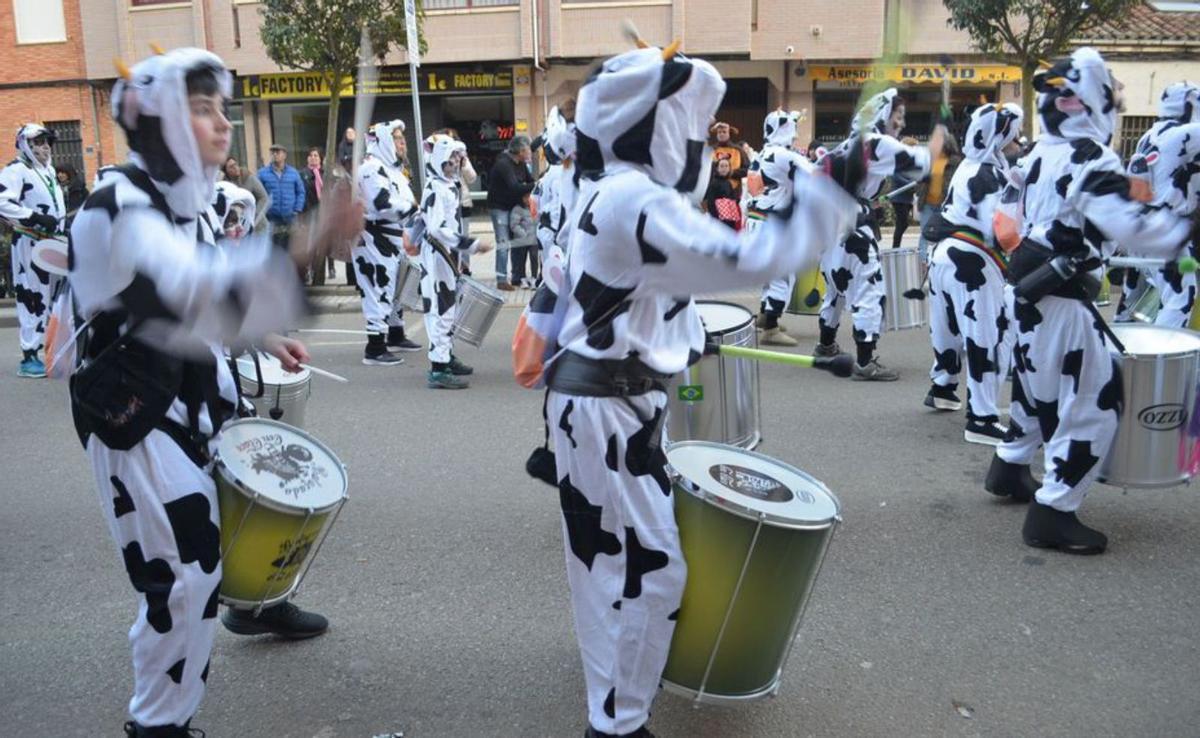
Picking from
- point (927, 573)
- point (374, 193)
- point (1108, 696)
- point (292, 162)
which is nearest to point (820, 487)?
point (1108, 696)

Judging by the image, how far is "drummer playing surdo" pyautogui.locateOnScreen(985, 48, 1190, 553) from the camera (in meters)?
3.95

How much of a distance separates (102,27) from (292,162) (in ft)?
16.3

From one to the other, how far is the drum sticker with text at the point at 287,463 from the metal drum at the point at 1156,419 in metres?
3.08

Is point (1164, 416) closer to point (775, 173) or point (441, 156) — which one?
point (775, 173)

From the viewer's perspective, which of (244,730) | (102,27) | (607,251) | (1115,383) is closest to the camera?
(607,251)

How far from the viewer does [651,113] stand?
245 centimetres

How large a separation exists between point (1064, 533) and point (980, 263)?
211cm

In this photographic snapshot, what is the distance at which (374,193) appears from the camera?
26.7ft

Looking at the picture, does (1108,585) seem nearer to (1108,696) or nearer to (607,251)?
(1108,696)

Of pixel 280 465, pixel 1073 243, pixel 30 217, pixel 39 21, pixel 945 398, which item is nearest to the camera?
pixel 280 465

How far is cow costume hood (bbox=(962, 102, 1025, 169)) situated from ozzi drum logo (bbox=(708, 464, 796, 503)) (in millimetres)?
3768

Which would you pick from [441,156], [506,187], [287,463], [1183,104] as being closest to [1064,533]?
[287,463]

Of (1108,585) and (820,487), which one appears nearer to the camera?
(820,487)

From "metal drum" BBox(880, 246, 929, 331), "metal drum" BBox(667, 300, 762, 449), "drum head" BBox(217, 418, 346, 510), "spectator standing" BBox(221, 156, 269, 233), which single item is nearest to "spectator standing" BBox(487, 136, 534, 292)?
"spectator standing" BBox(221, 156, 269, 233)
